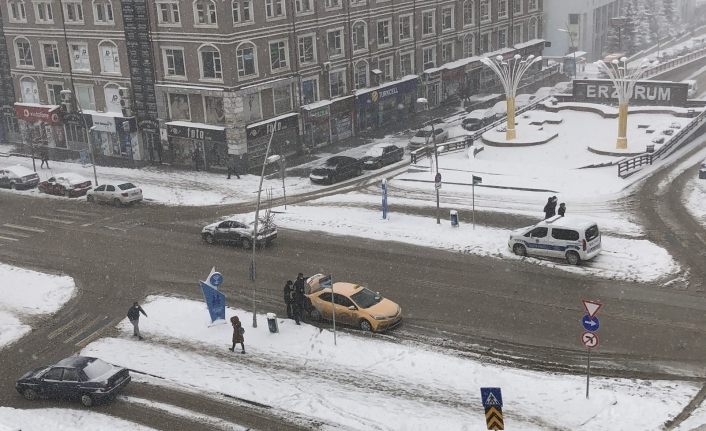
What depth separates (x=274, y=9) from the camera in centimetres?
5422

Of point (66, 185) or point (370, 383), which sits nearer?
point (370, 383)

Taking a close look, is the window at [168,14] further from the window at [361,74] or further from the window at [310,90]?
the window at [361,74]

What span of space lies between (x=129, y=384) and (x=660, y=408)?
15.9 meters

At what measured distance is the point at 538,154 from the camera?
53094mm

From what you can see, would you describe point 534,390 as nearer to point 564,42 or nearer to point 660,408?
→ point 660,408

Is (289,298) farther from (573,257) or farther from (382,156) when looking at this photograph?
(382,156)

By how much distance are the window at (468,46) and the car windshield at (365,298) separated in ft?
174

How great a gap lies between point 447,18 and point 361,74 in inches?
567

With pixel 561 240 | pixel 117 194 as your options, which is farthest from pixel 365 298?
pixel 117 194

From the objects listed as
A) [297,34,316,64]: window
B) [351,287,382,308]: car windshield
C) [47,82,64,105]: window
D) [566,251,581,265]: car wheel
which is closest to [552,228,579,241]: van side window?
[566,251,581,265]: car wheel

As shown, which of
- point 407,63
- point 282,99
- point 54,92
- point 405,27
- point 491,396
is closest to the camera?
point 491,396

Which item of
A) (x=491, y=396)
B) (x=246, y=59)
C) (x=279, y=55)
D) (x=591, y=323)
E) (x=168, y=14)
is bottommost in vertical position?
(x=591, y=323)

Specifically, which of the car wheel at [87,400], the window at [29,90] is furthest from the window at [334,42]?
the car wheel at [87,400]

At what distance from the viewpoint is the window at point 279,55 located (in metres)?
54.6
